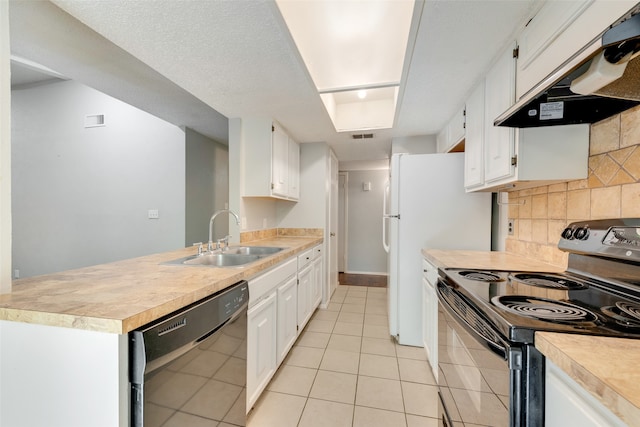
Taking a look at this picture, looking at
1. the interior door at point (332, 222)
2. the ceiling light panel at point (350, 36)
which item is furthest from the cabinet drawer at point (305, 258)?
the ceiling light panel at point (350, 36)

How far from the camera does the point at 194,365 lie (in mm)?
952

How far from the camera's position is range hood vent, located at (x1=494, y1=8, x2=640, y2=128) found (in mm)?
672

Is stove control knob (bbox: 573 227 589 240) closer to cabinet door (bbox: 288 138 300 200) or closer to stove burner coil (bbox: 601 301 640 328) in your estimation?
stove burner coil (bbox: 601 301 640 328)

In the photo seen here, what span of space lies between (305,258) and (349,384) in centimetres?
111

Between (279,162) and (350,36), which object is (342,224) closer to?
(279,162)

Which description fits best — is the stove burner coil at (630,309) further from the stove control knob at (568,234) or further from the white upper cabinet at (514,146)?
the white upper cabinet at (514,146)

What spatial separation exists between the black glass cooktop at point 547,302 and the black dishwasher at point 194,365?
1.02m

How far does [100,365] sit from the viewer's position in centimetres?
74

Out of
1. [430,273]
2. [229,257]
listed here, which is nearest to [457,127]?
[430,273]

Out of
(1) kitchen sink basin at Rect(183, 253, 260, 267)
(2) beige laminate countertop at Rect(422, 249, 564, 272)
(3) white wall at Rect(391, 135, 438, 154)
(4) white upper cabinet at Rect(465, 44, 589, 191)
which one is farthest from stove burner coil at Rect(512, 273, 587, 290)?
(3) white wall at Rect(391, 135, 438, 154)

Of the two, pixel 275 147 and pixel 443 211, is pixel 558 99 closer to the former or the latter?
pixel 443 211

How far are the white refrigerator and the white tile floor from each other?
11.8 inches

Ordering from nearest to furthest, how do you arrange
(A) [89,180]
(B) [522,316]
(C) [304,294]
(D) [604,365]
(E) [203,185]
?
(D) [604,365]
(B) [522,316]
(C) [304,294]
(A) [89,180]
(E) [203,185]

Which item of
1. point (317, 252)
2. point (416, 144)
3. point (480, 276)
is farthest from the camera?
point (416, 144)
